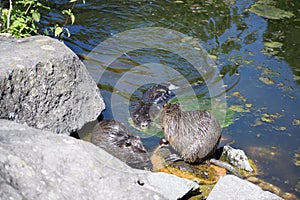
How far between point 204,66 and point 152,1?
9.01ft

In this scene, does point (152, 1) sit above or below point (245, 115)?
above

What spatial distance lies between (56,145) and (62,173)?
30 cm

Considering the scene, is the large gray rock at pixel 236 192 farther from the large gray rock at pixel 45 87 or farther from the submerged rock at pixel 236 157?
the large gray rock at pixel 45 87

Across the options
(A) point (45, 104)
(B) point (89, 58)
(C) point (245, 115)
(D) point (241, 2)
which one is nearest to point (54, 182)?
(A) point (45, 104)

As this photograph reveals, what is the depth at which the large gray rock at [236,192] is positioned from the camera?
3.93 metres

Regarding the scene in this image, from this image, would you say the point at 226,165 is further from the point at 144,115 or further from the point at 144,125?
the point at 144,115

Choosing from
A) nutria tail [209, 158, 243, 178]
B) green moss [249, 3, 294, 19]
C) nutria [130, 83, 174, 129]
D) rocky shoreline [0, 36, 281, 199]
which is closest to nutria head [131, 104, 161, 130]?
nutria [130, 83, 174, 129]

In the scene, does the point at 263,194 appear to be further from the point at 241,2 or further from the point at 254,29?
the point at 241,2

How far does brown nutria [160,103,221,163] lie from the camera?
4.93 m

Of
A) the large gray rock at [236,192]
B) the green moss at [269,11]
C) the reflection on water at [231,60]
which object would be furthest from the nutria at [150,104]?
the green moss at [269,11]

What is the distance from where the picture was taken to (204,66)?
284 inches

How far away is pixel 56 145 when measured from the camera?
3471mm

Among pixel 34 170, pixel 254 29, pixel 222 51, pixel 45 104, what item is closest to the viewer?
pixel 34 170

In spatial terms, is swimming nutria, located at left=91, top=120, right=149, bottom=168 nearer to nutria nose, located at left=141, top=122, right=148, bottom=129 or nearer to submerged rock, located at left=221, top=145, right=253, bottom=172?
nutria nose, located at left=141, top=122, right=148, bottom=129
